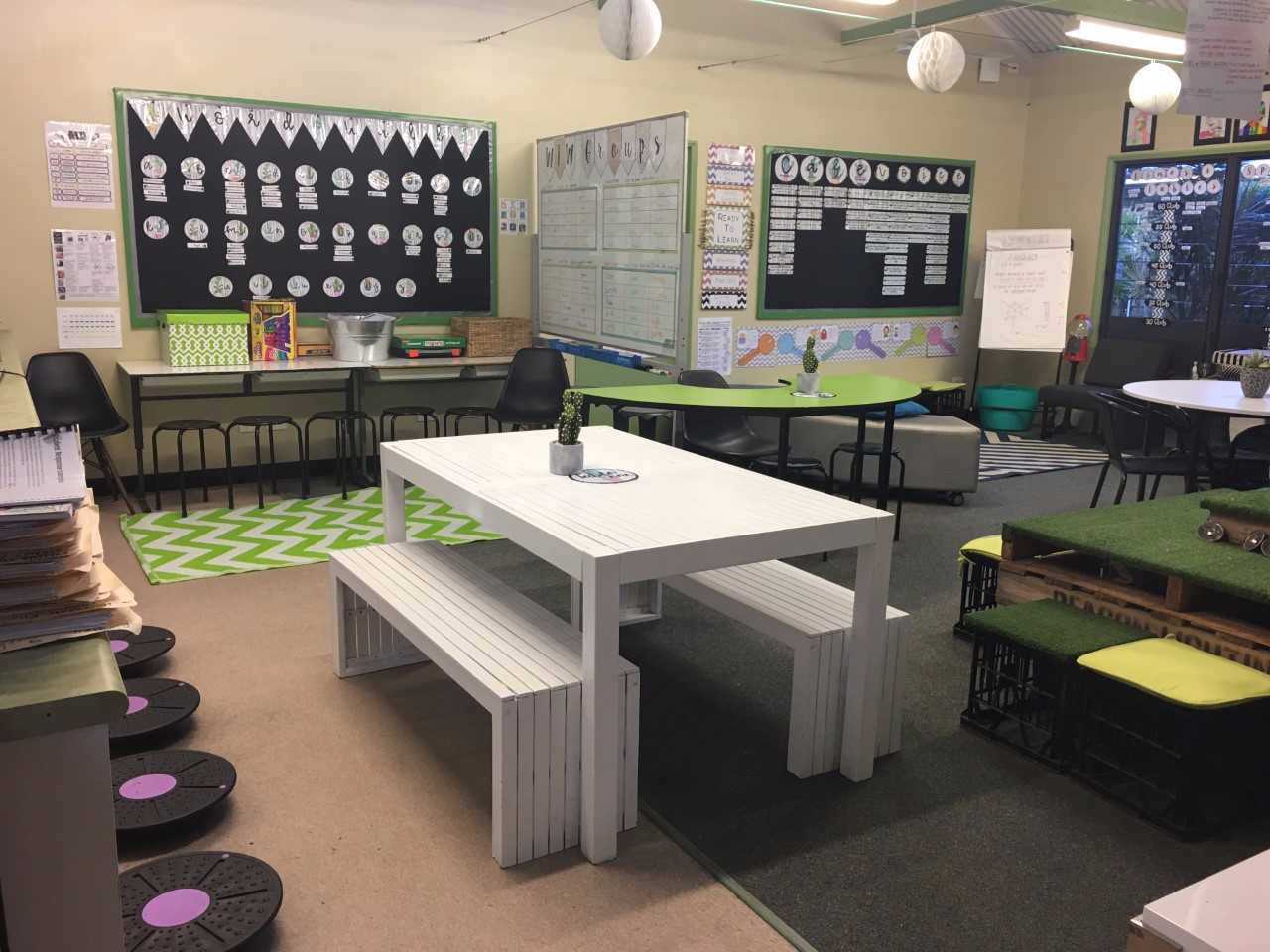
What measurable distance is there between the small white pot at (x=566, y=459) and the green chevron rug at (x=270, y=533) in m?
1.67

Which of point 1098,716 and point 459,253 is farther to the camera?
point 459,253

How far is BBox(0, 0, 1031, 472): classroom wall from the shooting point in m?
5.39

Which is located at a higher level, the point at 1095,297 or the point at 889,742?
the point at 1095,297

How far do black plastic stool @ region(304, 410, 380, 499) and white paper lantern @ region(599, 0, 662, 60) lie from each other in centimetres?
263

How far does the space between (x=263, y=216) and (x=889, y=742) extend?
472 centimetres

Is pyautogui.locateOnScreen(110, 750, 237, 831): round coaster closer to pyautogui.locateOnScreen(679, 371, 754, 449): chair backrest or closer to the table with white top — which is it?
pyautogui.locateOnScreen(679, 371, 754, 449): chair backrest

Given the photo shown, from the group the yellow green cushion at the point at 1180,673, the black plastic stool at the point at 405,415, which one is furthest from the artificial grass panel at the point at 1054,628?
the black plastic stool at the point at 405,415

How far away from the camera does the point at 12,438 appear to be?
1.60m

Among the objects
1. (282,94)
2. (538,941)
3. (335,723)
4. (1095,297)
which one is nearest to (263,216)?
(282,94)

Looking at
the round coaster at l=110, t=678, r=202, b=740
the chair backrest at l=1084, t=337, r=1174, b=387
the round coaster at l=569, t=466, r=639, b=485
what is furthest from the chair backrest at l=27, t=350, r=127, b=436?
the chair backrest at l=1084, t=337, r=1174, b=387

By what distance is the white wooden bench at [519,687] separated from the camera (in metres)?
2.34

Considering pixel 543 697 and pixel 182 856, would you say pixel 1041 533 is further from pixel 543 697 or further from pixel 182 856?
pixel 182 856

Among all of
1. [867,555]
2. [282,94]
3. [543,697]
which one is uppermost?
[282,94]

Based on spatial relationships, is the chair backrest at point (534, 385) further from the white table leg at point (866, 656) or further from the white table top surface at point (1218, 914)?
the white table top surface at point (1218, 914)
